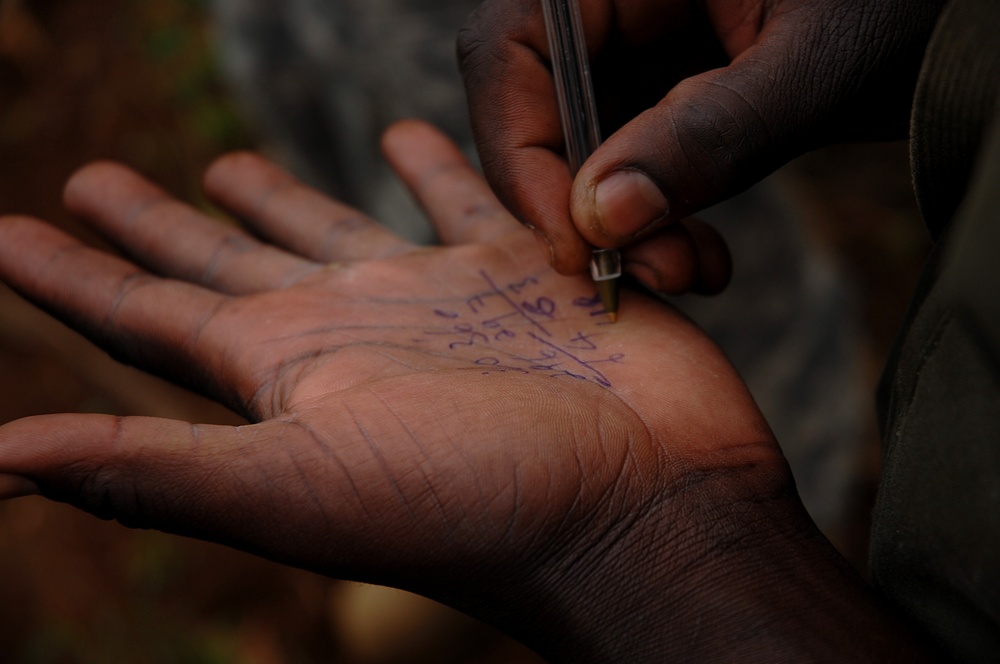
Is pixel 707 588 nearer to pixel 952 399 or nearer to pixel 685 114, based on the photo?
pixel 952 399

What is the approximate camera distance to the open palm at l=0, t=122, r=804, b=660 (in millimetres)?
1218

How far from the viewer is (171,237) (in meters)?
1.99

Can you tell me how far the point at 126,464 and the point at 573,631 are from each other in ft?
2.42

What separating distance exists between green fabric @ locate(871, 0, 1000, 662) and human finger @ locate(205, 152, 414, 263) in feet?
3.83

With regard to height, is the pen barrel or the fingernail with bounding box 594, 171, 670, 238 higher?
the pen barrel

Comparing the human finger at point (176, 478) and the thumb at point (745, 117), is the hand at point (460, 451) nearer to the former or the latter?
the human finger at point (176, 478)

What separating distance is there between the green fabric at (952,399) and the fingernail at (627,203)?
1.41 feet

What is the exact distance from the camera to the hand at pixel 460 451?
122 cm

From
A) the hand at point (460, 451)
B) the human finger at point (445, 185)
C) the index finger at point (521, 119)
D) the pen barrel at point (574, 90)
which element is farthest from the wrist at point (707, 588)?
the human finger at point (445, 185)

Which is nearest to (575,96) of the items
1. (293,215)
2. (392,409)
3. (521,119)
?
(521,119)

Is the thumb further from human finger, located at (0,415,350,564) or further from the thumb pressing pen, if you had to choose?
human finger, located at (0,415,350,564)

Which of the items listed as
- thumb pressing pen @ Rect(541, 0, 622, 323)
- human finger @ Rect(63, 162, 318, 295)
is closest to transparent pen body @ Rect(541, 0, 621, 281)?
thumb pressing pen @ Rect(541, 0, 622, 323)

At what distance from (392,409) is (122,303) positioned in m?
0.74

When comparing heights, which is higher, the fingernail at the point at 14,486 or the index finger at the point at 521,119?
the index finger at the point at 521,119
